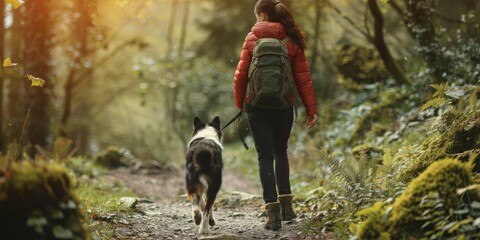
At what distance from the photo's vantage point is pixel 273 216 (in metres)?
6.13

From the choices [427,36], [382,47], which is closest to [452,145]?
[427,36]

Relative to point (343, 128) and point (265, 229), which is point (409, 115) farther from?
point (265, 229)

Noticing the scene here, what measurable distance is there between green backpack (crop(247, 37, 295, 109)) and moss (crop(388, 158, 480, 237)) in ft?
6.61

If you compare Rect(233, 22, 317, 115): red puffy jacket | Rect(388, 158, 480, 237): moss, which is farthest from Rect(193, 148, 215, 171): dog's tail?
Rect(388, 158, 480, 237): moss

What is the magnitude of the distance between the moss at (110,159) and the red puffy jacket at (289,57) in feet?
27.3

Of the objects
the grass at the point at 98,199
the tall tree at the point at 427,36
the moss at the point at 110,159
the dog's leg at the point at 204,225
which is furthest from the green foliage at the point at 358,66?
the dog's leg at the point at 204,225

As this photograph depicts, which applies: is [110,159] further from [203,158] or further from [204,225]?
[203,158]

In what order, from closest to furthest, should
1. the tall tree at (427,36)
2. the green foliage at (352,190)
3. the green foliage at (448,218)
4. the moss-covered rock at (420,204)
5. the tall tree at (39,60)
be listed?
the green foliage at (448,218) < the moss-covered rock at (420,204) < the green foliage at (352,190) < the tall tree at (427,36) < the tall tree at (39,60)

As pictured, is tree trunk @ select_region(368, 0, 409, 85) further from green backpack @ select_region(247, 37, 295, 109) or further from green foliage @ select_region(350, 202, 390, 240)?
green foliage @ select_region(350, 202, 390, 240)

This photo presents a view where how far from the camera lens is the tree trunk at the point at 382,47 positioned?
998 cm

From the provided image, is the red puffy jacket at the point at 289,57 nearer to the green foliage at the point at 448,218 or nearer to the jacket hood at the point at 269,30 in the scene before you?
the jacket hood at the point at 269,30

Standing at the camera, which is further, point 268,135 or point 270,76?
point 268,135

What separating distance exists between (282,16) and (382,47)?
500 centimetres

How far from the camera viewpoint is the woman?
619 cm
